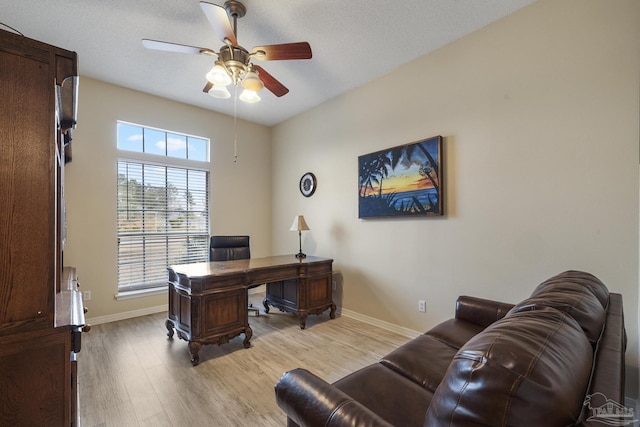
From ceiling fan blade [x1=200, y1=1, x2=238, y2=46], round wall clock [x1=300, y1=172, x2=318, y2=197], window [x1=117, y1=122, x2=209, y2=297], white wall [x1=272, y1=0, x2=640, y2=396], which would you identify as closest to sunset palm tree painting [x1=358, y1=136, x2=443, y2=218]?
white wall [x1=272, y1=0, x2=640, y2=396]

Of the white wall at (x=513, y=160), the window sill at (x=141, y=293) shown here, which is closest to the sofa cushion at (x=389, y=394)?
the white wall at (x=513, y=160)

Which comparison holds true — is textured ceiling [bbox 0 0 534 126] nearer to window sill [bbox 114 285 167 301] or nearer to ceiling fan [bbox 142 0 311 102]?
ceiling fan [bbox 142 0 311 102]

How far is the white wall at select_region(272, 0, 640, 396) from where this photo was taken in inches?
75.5

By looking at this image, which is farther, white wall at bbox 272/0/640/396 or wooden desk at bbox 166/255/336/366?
wooden desk at bbox 166/255/336/366

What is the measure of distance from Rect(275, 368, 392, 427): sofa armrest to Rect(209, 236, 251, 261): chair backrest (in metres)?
2.74

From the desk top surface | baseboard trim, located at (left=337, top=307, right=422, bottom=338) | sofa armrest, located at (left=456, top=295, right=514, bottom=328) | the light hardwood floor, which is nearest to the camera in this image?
the light hardwood floor

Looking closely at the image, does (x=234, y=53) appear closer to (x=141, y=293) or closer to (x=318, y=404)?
(x=318, y=404)

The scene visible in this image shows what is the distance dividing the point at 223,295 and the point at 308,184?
221 cm

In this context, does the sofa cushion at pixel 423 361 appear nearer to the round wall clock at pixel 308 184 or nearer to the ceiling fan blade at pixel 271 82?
the ceiling fan blade at pixel 271 82

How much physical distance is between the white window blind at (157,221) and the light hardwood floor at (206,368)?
65cm

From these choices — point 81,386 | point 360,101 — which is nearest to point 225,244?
point 81,386

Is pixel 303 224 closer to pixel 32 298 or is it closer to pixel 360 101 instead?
pixel 360 101

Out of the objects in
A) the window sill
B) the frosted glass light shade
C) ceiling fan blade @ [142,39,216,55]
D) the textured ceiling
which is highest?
the textured ceiling

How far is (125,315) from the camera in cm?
361
